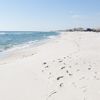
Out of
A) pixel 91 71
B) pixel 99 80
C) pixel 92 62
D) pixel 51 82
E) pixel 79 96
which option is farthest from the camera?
pixel 92 62

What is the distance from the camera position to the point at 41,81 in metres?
4.46

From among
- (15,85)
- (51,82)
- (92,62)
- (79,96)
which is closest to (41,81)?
(51,82)

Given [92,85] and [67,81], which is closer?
[92,85]

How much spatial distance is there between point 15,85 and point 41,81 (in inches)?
25.3

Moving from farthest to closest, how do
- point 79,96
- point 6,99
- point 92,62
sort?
1. point 92,62
2. point 6,99
3. point 79,96

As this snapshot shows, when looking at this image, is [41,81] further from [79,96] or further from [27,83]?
[79,96]

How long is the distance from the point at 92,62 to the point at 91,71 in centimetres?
97

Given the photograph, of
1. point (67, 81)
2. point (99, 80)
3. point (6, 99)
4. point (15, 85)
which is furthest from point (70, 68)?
point (6, 99)

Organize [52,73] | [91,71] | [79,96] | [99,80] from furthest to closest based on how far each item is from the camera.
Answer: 1. [52,73]
2. [91,71]
3. [99,80]
4. [79,96]

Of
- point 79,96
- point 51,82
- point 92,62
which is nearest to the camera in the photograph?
point 79,96

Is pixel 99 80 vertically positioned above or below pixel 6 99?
above

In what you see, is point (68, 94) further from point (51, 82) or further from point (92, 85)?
point (51, 82)

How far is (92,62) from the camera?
18.2ft

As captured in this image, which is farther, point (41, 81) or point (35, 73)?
point (35, 73)
